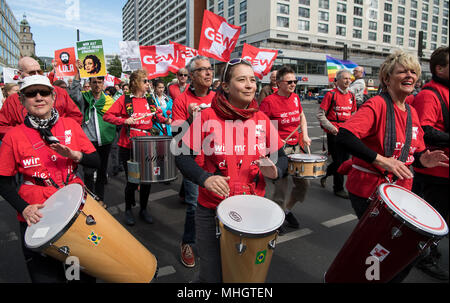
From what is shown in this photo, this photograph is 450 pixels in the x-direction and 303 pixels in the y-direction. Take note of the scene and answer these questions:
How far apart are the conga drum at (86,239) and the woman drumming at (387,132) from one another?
5.62ft

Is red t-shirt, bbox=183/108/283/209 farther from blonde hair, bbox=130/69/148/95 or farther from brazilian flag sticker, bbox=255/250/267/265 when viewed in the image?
blonde hair, bbox=130/69/148/95

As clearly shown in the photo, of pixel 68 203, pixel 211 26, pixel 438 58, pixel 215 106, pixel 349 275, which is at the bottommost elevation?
pixel 349 275

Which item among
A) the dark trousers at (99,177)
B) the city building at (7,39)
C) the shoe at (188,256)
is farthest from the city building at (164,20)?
the shoe at (188,256)

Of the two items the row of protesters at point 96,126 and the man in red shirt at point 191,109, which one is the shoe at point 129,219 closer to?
the row of protesters at point 96,126

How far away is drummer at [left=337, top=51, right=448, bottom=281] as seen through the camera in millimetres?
2281

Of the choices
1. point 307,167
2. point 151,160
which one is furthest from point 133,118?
point 307,167

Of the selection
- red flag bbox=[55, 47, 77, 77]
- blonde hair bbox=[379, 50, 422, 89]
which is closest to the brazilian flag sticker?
blonde hair bbox=[379, 50, 422, 89]

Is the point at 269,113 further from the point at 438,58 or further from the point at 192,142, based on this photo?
the point at 192,142

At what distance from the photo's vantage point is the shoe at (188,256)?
3268mm

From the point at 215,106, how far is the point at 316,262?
7.13ft

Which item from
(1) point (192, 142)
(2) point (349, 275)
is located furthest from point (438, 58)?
(1) point (192, 142)

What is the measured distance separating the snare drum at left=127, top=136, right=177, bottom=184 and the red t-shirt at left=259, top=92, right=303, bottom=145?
1.47 m

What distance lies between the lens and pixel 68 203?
186 centimetres

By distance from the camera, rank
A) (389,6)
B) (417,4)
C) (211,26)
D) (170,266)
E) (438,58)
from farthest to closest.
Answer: (417,4)
(389,6)
(211,26)
(170,266)
(438,58)
